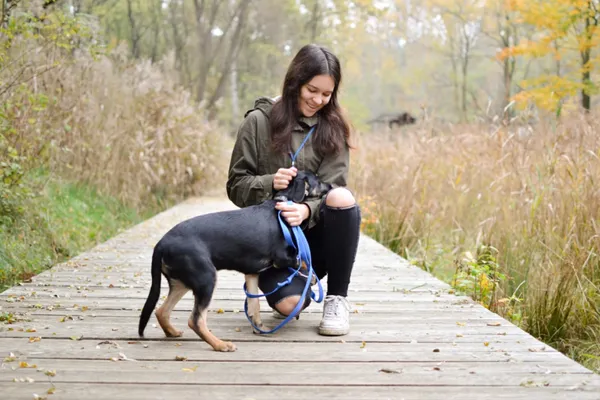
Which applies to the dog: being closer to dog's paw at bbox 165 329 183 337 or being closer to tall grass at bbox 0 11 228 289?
dog's paw at bbox 165 329 183 337

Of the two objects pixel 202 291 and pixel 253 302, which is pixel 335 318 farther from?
pixel 202 291

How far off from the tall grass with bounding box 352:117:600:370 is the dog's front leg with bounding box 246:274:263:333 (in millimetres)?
1434

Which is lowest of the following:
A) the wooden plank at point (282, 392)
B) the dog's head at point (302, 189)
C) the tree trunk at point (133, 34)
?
the wooden plank at point (282, 392)

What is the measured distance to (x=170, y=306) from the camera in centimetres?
261

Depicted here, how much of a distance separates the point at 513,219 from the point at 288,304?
2429 millimetres

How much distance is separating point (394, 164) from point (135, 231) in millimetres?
3179

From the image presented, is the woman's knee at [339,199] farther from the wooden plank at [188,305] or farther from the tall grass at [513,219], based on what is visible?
the tall grass at [513,219]

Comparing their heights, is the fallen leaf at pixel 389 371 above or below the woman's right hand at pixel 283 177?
below

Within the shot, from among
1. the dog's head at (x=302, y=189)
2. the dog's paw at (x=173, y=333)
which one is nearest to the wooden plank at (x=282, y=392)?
the dog's paw at (x=173, y=333)

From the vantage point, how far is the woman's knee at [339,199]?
115 inches

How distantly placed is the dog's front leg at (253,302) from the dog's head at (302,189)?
383 mm

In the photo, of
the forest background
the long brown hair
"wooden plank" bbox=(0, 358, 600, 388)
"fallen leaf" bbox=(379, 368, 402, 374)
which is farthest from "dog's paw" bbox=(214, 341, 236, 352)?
the forest background

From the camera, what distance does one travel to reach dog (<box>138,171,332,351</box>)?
2.40 m

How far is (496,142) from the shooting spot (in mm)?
6270
